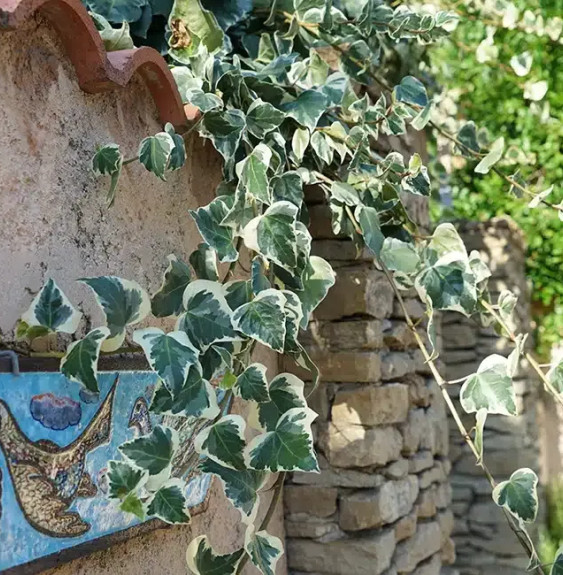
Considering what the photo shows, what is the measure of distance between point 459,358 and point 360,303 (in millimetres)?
2796

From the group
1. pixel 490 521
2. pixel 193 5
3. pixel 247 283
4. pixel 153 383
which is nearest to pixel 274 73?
pixel 193 5

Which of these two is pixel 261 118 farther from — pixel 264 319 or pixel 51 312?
pixel 51 312

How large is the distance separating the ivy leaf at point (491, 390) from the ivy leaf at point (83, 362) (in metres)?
0.68

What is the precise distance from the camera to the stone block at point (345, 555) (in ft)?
6.07

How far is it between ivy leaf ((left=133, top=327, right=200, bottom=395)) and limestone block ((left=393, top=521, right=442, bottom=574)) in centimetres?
115

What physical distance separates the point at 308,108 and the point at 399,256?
356mm

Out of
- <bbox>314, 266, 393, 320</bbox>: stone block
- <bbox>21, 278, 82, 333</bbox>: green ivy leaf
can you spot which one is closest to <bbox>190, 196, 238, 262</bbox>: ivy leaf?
<bbox>21, 278, 82, 333</bbox>: green ivy leaf

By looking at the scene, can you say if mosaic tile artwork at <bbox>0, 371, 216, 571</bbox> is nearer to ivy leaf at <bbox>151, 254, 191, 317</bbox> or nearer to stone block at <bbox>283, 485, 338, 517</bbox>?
ivy leaf at <bbox>151, 254, 191, 317</bbox>

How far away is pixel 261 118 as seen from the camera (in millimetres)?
1454

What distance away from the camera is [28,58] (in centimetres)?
116

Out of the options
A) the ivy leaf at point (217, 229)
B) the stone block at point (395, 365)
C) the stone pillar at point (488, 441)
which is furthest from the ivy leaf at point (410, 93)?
the stone pillar at point (488, 441)

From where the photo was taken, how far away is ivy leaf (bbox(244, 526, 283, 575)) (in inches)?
46.9

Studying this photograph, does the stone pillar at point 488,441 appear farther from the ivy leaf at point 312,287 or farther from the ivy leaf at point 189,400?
the ivy leaf at point 189,400

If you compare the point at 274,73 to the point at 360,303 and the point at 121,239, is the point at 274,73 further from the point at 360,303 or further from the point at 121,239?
the point at 360,303
